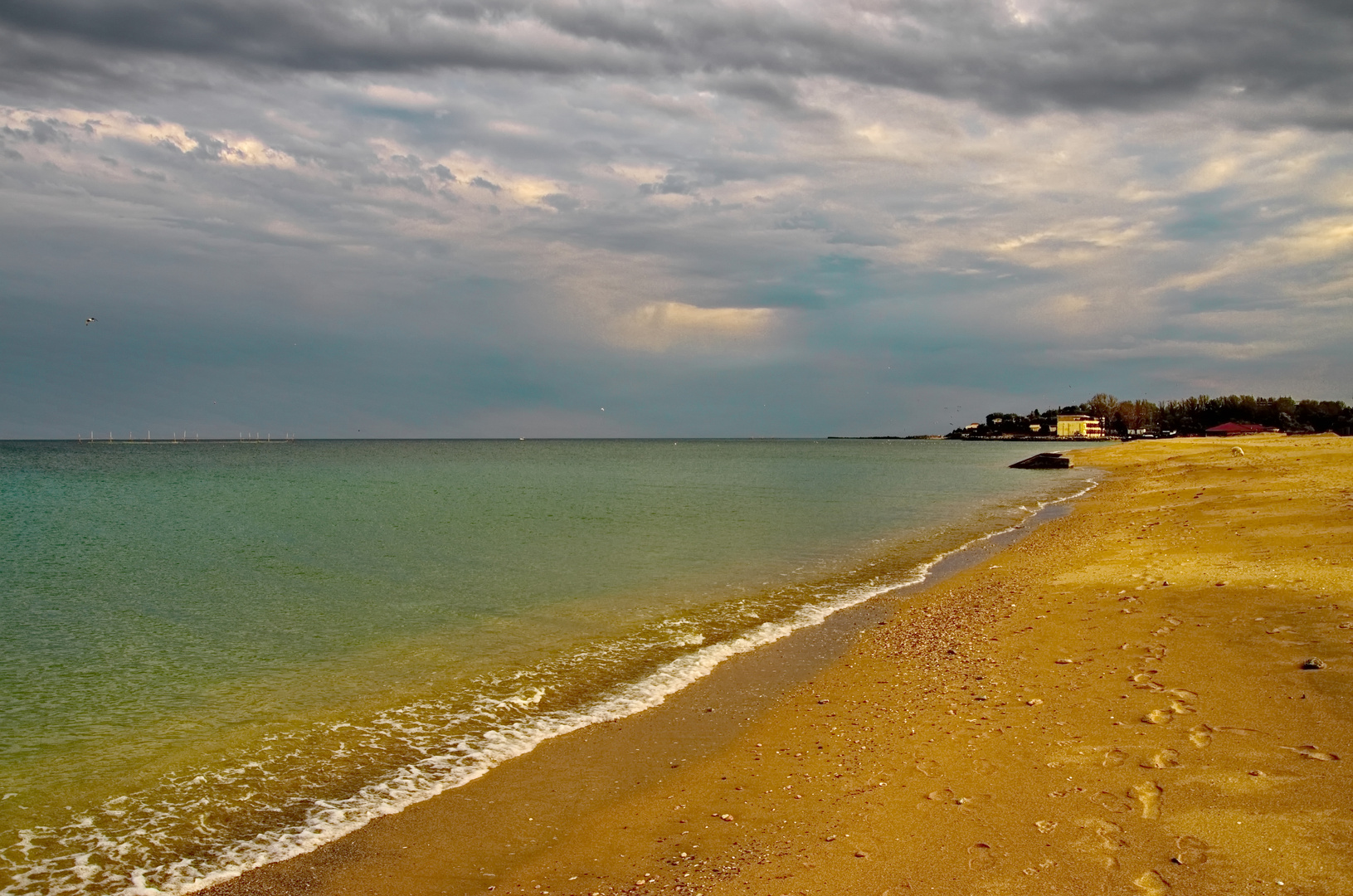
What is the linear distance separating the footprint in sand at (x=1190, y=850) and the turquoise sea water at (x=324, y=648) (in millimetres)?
6909

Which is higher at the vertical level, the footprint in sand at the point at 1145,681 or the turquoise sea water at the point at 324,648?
the footprint in sand at the point at 1145,681

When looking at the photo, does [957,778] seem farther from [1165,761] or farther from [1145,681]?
[1145,681]

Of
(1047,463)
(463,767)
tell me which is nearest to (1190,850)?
(463,767)

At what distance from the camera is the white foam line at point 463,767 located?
7504 millimetres

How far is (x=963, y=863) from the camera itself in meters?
6.56

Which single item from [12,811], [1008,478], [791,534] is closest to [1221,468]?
[1008,478]

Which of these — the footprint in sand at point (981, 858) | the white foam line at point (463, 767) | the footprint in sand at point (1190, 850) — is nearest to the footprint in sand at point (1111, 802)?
the footprint in sand at point (1190, 850)

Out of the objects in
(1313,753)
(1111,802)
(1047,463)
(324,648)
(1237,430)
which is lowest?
(324,648)

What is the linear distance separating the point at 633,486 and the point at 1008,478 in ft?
113

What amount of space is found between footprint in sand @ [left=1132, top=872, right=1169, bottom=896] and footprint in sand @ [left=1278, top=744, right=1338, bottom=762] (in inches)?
123

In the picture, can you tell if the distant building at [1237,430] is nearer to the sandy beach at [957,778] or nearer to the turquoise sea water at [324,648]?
the turquoise sea water at [324,648]

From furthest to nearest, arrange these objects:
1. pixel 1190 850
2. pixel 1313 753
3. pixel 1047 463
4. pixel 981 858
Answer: pixel 1047 463
pixel 1313 753
pixel 981 858
pixel 1190 850

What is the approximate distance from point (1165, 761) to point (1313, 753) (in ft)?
4.55

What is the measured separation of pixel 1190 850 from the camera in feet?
20.9
